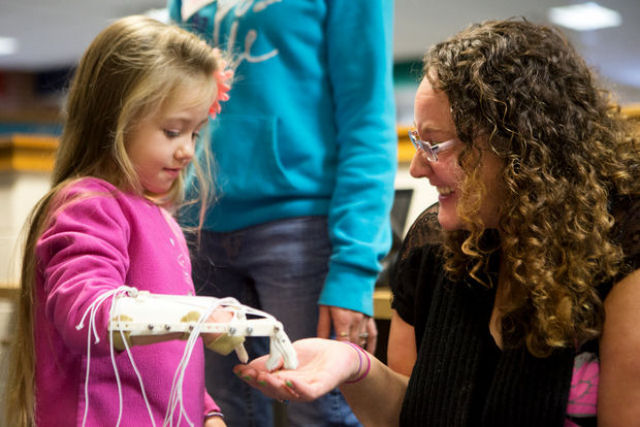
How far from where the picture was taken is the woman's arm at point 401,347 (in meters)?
0.90

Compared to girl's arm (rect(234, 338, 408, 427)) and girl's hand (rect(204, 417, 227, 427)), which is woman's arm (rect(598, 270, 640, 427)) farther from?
girl's hand (rect(204, 417, 227, 427))

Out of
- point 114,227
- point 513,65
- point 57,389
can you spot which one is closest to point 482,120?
point 513,65

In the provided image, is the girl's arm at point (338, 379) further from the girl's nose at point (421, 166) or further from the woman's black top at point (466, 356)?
the girl's nose at point (421, 166)

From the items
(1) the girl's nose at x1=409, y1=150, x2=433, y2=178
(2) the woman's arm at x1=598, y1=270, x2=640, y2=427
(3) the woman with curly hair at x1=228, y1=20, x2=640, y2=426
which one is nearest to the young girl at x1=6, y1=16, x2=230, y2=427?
(3) the woman with curly hair at x1=228, y1=20, x2=640, y2=426

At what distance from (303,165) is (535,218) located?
32cm

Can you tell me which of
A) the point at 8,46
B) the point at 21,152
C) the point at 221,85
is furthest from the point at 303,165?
the point at 8,46

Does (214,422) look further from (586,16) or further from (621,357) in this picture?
(586,16)

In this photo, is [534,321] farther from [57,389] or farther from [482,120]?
[57,389]

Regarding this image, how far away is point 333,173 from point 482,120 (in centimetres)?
26

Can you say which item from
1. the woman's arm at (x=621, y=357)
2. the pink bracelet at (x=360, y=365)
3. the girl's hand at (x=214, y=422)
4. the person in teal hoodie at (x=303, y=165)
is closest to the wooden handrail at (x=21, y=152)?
the person in teal hoodie at (x=303, y=165)

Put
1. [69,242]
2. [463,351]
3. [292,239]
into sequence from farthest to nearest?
[292,239], [463,351], [69,242]

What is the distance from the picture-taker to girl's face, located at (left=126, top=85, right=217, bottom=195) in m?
0.82

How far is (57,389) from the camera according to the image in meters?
0.75

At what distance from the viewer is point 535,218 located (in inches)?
29.3
